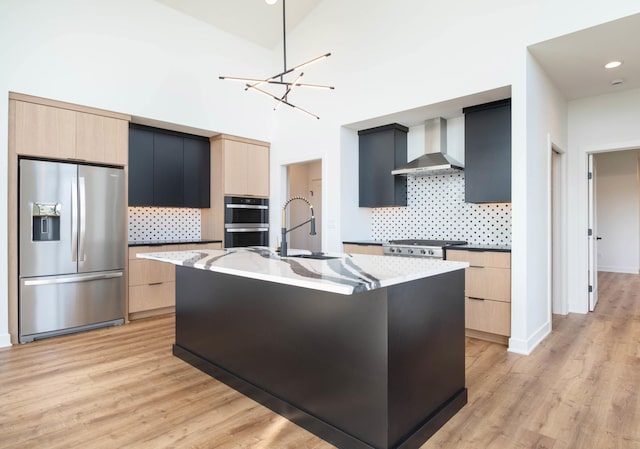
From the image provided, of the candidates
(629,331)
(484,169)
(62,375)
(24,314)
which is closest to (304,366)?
(62,375)

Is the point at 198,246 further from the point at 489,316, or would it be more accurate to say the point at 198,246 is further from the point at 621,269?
the point at 621,269

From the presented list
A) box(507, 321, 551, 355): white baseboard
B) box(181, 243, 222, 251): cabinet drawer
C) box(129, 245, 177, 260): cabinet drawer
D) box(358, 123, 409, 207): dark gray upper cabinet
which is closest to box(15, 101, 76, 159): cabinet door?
box(129, 245, 177, 260): cabinet drawer

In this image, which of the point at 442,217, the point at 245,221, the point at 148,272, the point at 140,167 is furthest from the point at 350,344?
the point at 140,167

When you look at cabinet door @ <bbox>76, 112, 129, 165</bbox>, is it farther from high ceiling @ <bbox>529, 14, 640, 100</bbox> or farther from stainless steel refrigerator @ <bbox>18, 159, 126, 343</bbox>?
high ceiling @ <bbox>529, 14, 640, 100</bbox>

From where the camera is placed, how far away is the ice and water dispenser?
3637mm

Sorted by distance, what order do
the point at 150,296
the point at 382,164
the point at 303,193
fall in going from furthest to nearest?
the point at 303,193
the point at 382,164
the point at 150,296

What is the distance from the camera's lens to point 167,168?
16.2 ft

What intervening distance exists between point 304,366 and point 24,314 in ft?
10.2

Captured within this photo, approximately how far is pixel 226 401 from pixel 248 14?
4730 millimetres

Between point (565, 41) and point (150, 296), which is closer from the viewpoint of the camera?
point (565, 41)

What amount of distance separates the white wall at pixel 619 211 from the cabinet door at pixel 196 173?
788cm

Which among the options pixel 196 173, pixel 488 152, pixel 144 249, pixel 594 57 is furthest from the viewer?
pixel 196 173

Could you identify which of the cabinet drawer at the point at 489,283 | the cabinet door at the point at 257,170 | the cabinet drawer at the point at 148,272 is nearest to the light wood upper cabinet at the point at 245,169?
the cabinet door at the point at 257,170

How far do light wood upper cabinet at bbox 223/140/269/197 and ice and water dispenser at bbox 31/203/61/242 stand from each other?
200 centimetres
